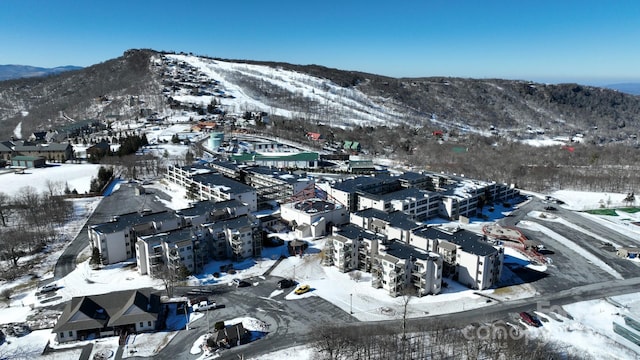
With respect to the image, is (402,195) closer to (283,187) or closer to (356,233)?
(356,233)

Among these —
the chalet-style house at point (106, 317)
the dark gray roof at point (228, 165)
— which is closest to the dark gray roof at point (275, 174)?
the dark gray roof at point (228, 165)

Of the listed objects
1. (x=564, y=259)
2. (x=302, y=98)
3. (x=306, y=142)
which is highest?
(x=302, y=98)

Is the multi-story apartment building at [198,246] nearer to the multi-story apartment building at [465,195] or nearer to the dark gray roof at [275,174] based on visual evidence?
the dark gray roof at [275,174]

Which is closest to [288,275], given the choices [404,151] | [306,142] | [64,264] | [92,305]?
[92,305]

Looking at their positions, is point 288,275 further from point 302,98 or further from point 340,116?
point 302,98

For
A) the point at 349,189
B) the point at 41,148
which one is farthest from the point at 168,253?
the point at 41,148

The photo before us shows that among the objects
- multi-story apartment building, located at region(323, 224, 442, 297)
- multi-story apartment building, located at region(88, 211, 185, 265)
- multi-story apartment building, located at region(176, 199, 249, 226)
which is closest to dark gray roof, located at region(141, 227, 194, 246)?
multi-story apartment building, located at region(88, 211, 185, 265)
